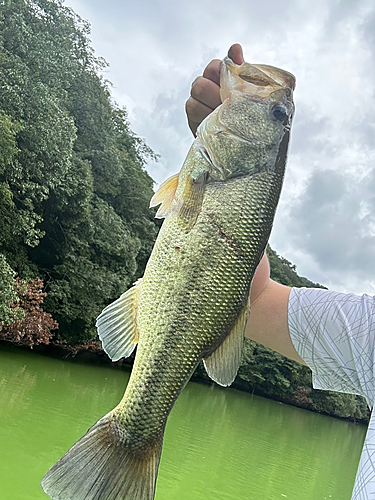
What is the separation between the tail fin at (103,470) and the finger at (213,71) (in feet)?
3.63

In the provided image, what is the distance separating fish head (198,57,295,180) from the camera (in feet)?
4.96

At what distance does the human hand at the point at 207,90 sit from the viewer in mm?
1582

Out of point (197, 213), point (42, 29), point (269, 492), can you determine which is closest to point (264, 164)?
point (197, 213)

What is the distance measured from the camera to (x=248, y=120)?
1.59 metres

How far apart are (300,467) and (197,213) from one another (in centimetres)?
1137

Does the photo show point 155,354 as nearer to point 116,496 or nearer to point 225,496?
point 116,496

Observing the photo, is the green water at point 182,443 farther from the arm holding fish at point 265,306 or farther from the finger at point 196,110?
the finger at point 196,110

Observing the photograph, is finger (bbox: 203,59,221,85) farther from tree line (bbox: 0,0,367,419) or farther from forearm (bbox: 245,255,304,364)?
tree line (bbox: 0,0,367,419)

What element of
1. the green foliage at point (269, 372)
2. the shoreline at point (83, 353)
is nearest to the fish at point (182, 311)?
Result: the shoreline at point (83, 353)

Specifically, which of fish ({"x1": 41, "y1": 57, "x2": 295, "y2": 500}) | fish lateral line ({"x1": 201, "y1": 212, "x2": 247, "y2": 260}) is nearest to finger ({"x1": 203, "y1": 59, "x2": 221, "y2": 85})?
fish ({"x1": 41, "y1": 57, "x2": 295, "y2": 500})

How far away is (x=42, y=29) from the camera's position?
14.0m

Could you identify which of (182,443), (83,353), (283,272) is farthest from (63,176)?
(283,272)

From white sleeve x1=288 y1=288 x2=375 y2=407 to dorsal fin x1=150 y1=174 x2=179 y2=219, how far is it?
1.97 feet

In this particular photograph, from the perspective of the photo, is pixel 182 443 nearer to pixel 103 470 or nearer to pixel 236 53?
pixel 103 470
